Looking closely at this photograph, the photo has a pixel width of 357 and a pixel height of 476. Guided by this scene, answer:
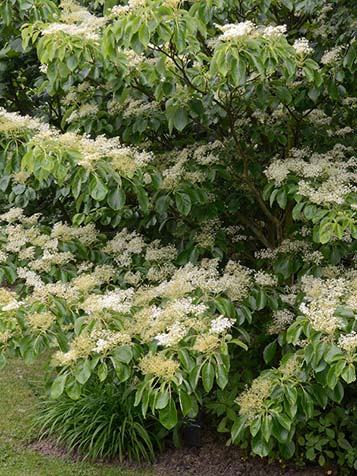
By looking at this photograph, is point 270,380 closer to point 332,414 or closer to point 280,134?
point 332,414

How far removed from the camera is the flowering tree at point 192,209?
8.87 feet

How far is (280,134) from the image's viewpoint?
389cm

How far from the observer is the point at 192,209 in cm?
369

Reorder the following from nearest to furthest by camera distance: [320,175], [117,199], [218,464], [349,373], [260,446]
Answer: [349,373], [260,446], [117,199], [320,175], [218,464]

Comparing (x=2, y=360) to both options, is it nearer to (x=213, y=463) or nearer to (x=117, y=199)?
(x=117, y=199)

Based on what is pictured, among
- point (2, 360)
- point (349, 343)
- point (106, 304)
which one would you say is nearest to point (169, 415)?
point (106, 304)

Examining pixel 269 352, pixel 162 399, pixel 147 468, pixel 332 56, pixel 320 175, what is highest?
pixel 332 56

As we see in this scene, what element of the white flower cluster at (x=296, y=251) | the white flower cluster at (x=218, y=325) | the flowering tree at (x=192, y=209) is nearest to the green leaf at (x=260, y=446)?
the flowering tree at (x=192, y=209)

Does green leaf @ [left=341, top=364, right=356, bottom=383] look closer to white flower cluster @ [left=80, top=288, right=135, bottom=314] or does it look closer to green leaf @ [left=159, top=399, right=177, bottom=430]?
green leaf @ [left=159, top=399, right=177, bottom=430]

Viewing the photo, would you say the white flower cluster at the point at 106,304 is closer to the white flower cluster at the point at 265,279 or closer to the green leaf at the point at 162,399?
the green leaf at the point at 162,399

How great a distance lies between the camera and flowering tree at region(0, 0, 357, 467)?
2.71 meters

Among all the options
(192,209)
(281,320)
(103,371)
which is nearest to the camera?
(103,371)

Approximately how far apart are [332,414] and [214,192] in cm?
152

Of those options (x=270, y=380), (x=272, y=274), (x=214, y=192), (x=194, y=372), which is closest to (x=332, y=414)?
(x=272, y=274)
